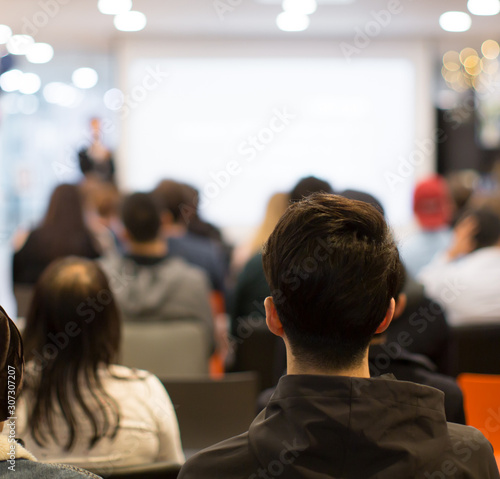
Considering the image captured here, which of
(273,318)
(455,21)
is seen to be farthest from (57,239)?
(455,21)

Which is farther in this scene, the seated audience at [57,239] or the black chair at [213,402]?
the seated audience at [57,239]

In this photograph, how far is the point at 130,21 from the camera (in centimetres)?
685

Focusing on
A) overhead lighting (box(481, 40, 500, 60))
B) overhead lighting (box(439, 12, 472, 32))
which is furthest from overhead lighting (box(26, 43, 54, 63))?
overhead lighting (box(481, 40, 500, 60))

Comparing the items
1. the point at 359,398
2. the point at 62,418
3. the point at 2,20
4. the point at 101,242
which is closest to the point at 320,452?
the point at 359,398

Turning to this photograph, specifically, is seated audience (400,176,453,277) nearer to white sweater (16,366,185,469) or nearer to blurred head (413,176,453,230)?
blurred head (413,176,453,230)

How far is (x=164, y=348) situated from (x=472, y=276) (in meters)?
A: 1.62

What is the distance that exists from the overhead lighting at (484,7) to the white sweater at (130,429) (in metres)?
5.54

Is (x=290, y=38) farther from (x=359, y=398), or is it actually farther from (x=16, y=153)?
(x=359, y=398)

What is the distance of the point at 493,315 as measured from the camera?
3402 mm

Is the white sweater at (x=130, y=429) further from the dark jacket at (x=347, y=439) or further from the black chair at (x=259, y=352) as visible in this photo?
the black chair at (x=259, y=352)

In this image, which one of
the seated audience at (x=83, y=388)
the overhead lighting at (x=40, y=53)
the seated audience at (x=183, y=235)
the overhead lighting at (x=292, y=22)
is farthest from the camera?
the overhead lighting at (x=40, y=53)

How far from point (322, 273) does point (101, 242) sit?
11.1ft

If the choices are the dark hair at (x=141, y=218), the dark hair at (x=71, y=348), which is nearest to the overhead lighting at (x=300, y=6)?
the dark hair at (x=141, y=218)

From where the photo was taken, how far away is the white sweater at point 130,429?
1.74 meters
